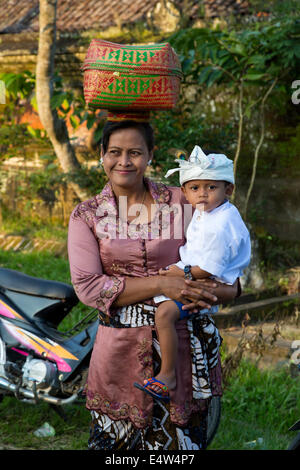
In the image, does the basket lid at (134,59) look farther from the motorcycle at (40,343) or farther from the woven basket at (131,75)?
the motorcycle at (40,343)

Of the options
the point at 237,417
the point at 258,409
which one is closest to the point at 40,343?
the point at 237,417

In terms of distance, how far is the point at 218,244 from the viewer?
2148 mm

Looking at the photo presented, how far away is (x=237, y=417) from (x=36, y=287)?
1.56m

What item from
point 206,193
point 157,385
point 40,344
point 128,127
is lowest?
point 40,344

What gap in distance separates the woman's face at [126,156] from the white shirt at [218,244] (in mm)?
283

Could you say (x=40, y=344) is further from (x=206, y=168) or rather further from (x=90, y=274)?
(x=206, y=168)

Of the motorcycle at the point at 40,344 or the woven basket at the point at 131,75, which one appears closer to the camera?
the woven basket at the point at 131,75

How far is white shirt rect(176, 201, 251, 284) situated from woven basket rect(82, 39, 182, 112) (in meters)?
0.45

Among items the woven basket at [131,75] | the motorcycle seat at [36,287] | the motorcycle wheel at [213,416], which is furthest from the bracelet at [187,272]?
the motorcycle seat at [36,287]

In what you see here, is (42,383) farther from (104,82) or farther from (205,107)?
(205,107)

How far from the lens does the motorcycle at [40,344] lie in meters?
3.58
